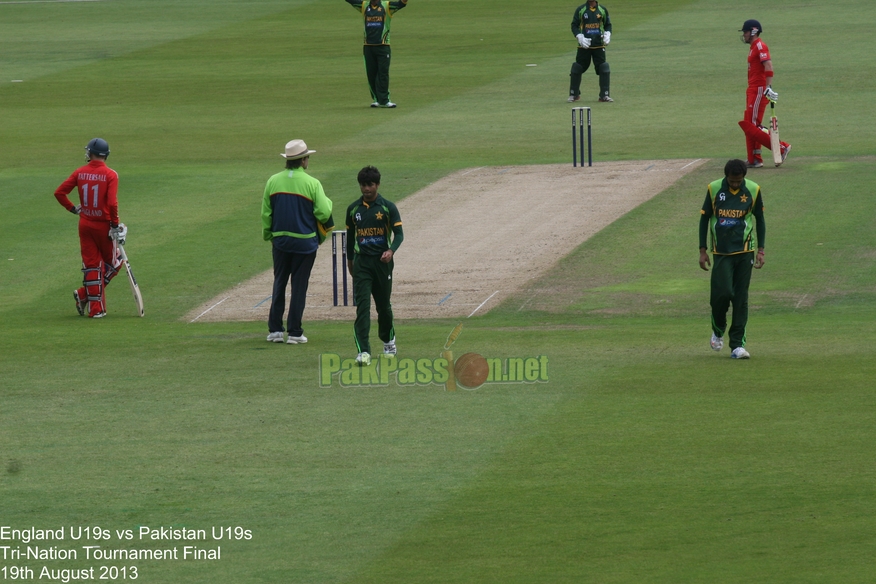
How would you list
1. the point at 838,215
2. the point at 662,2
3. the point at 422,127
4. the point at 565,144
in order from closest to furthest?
the point at 838,215 → the point at 565,144 → the point at 422,127 → the point at 662,2

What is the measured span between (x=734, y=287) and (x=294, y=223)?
441 centimetres

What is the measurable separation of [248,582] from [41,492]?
2.25 m

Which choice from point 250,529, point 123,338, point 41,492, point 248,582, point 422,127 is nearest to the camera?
point 248,582

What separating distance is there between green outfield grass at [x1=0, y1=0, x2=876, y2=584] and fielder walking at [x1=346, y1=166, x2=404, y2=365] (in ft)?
2.14

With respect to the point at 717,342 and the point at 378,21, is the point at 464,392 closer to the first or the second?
the point at 717,342

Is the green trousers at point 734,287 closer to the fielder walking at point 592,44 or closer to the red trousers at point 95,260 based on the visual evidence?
the red trousers at point 95,260

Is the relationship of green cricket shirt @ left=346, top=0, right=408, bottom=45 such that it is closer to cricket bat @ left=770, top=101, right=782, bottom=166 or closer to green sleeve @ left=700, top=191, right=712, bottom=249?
cricket bat @ left=770, top=101, right=782, bottom=166

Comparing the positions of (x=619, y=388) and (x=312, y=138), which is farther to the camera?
(x=312, y=138)

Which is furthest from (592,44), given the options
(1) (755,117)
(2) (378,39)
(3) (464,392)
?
(3) (464,392)

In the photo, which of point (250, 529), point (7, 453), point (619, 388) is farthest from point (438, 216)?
point (250, 529)

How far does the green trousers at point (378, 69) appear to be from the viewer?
100ft

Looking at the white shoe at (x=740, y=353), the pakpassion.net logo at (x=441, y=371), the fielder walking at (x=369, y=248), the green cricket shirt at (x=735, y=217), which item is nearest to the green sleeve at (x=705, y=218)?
the green cricket shirt at (x=735, y=217)

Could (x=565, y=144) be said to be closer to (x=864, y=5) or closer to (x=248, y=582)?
(x=248, y=582)

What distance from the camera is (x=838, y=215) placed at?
65.9 ft
